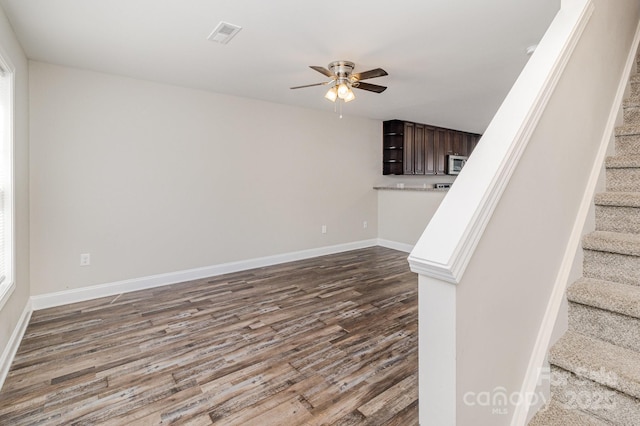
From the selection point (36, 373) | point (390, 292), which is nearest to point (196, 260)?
point (36, 373)

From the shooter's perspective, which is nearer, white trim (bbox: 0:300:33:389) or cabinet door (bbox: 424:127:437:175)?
white trim (bbox: 0:300:33:389)

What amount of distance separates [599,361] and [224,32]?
8.96 ft

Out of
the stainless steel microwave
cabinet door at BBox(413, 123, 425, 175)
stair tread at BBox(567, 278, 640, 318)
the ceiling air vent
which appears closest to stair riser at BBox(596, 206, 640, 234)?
stair tread at BBox(567, 278, 640, 318)

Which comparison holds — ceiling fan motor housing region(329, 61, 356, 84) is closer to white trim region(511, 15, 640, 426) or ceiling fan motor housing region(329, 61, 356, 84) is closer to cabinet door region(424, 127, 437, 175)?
white trim region(511, 15, 640, 426)

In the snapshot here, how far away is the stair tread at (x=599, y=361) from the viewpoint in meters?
0.98

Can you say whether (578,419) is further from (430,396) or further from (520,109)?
(520,109)

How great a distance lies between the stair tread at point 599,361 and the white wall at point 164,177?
351cm

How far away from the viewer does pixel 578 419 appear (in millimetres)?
1048

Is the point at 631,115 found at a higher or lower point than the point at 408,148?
lower

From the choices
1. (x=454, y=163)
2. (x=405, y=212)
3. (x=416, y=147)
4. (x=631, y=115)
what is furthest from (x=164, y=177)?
(x=454, y=163)

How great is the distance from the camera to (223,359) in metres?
2.06

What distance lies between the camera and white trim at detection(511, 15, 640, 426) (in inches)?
44.3

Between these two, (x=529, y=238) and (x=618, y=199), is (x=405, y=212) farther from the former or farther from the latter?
(x=529, y=238)

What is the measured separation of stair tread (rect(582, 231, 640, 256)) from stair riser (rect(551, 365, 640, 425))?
0.58 meters
